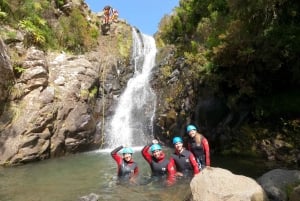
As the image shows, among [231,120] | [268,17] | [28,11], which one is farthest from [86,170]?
[28,11]

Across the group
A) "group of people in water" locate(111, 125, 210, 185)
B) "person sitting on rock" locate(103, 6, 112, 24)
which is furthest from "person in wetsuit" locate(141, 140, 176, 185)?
"person sitting on rock" locate(103, 6, 112, 24)

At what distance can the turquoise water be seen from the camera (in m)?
8.73

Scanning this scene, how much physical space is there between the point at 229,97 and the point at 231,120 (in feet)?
3.16

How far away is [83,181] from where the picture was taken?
10.7 metres

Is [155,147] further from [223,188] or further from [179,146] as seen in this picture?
[223,188]

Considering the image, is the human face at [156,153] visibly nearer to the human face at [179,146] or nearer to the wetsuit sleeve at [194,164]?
the human face at [179,146]

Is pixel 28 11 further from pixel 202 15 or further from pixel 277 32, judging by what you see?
pixel 277 32

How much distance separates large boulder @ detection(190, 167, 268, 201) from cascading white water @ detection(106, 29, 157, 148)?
39.3 ft

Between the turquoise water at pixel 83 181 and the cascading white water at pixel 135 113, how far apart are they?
151 inches

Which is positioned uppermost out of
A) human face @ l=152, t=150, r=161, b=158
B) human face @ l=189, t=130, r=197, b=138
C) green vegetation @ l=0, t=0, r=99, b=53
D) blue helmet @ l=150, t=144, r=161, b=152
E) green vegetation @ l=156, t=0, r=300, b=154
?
green vegetation @ l=0, t=0, r=99, b=53

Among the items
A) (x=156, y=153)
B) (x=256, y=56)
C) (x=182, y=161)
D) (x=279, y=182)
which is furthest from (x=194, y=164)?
(x=256, y=56)

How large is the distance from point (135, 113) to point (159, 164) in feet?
34.6

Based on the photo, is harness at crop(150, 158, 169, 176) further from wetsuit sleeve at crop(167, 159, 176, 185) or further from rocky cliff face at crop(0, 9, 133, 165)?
rocky cliff face at crop(0, 9, 133, 165)

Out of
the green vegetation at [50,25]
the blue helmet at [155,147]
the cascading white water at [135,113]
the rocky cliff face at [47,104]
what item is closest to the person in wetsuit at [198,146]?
the blue helmet at [155,147]
